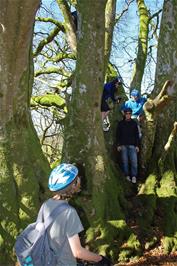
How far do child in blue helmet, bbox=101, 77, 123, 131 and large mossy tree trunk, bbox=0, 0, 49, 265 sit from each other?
2.45 metres

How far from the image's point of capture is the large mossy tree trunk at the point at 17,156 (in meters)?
6.88

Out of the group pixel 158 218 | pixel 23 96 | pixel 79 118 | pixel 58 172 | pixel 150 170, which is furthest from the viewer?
pixel 150 170

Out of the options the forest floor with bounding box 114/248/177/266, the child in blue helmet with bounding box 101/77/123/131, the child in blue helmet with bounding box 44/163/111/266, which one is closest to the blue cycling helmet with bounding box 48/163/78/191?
the child in blue helmet with bounding box 44/163/111/266

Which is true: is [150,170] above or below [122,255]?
above

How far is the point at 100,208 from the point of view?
24.9ft

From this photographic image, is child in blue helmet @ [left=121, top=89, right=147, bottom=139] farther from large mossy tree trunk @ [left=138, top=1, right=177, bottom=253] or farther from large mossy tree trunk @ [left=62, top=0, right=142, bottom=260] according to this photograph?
large mossy tree trunk @ [left=62, top=0, right=142, bottom=260]

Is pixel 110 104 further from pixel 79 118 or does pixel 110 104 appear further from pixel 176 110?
pixel 79 118

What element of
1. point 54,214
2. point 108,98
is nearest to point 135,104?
point 108,98

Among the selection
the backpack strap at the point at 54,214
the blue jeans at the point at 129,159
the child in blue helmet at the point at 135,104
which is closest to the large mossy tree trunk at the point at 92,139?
the blue jeans at the point at 129,159

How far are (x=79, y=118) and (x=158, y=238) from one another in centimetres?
254

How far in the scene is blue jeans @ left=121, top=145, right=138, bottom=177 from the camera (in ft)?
29.4

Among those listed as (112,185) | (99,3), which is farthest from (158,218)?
(99,3)

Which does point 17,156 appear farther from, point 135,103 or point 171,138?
point 135,103

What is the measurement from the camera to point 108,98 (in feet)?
32.3
